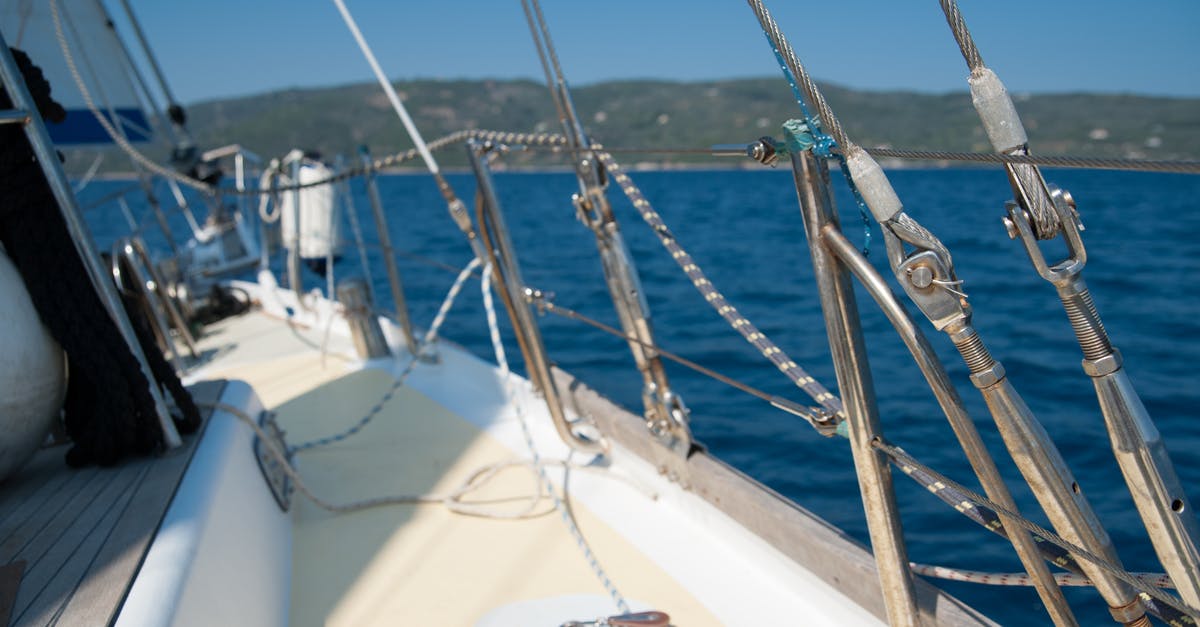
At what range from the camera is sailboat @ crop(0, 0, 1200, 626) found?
105 cm

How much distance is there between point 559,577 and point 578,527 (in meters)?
0.25

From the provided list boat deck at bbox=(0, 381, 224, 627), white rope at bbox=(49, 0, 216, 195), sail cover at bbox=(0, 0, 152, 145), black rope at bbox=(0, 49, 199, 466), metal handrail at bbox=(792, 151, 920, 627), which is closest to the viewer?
metal handrail at bbox=(792, 151, 920, 627)

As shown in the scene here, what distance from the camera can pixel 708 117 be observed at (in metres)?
66.1

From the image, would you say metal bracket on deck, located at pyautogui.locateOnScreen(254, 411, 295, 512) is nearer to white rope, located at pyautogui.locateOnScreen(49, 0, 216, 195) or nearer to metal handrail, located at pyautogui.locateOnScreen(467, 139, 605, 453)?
metal handrail, located at pyautogui.locateOnScreen(467, 139, 605, 453)

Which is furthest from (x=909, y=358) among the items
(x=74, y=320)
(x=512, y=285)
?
(x=74, y=320)

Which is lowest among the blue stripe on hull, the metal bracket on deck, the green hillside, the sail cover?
the metal bracket on deck

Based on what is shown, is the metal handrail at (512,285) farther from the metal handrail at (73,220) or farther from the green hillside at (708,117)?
the green hillside at (708,117)

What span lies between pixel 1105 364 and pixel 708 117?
67.4 metres

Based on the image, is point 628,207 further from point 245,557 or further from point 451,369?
point 245,557

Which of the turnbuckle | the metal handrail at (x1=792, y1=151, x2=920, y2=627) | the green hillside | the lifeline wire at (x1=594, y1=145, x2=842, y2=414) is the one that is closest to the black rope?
the lifeline wire at (x1=594, y1=145, x2=842, y2=414)

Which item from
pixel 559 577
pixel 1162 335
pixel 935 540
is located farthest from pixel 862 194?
pixel 1162 335

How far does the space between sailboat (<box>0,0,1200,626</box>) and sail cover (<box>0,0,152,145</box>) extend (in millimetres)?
3827

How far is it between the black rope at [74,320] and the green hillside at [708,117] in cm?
4182

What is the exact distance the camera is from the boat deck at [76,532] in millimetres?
1449
